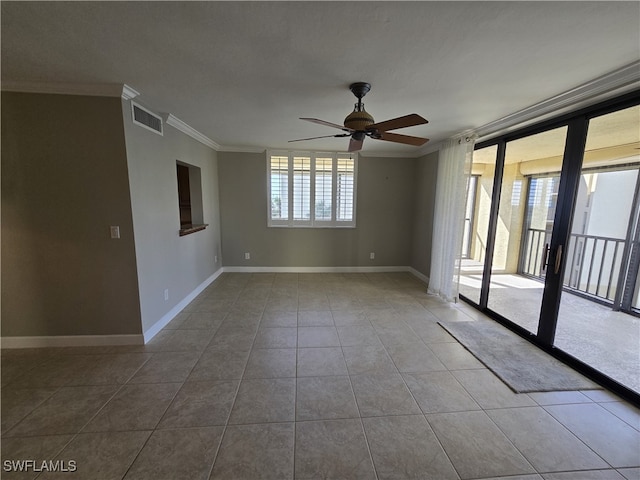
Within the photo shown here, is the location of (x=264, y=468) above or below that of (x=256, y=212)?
below

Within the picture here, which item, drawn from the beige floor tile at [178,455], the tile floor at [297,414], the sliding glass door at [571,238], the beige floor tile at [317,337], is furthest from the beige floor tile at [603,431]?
the beige floor tile at [178,455]

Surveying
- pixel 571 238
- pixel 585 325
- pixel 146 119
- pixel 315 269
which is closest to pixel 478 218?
pixel 571 238

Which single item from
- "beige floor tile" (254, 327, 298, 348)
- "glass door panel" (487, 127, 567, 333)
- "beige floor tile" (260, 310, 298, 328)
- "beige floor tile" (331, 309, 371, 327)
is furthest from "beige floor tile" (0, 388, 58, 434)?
"glass door panel" (487, 127, 567, 333)

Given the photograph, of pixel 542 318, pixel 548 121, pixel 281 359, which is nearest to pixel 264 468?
pixel 281 359

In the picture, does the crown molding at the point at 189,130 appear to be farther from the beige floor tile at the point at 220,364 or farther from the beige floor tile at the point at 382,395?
the beige floor tile at the point at 382,395

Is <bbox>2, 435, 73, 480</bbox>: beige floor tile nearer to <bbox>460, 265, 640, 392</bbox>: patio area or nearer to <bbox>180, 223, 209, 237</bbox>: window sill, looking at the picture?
<bbox>180, 223, 209, 237</bbox>: window sill

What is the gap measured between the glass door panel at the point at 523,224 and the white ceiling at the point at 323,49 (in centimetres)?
218

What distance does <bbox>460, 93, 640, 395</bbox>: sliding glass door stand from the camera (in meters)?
2.50

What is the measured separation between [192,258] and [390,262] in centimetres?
379

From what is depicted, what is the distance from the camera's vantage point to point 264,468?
4.84ft

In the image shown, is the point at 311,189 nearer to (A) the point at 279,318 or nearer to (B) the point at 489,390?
(A) the point at 279,318

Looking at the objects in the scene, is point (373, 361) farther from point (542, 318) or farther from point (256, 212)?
point (256, 212)

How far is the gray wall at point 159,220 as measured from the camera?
8.51 ft

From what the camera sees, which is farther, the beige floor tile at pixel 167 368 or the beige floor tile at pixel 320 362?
the beige floor tile at pixel 320 362
